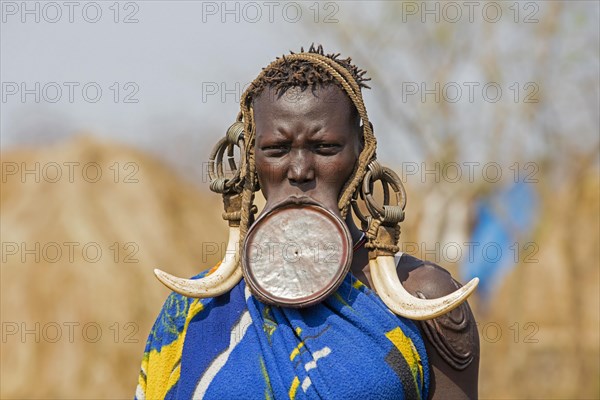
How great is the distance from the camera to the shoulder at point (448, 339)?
10.3 feet

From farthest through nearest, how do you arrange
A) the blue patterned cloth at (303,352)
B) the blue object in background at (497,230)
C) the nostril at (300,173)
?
the blue object in background at (497,230)
the nostril at (300,173)
the blue patterned cloth at (303,352)

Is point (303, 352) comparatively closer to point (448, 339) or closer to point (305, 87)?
point (448, 339)

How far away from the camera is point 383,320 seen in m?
3.08

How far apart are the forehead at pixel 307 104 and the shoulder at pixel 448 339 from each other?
0.48 m

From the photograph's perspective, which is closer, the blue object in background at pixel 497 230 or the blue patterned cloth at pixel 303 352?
the blue patterned cloth at pixel 303 352

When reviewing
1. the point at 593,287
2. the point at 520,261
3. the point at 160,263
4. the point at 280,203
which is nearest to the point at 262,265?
the point at 280,203

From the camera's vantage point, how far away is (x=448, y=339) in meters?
3.16

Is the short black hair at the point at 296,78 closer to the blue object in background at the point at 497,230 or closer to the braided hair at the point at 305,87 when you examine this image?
the braided hair at the point at 305,87

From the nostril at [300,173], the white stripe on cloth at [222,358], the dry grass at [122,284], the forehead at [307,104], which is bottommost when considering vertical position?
the dry grass at [122,284]

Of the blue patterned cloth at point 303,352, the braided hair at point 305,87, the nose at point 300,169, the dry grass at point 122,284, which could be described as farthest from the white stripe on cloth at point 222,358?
the dry grass at point 122,284

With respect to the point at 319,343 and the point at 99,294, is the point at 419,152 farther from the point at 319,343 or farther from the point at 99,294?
the point at 319,343

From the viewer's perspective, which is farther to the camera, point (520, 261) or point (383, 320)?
point (520, 261)

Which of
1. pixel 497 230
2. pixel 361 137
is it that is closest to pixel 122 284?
pixel 497 230

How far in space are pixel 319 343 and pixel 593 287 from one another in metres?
11.1
